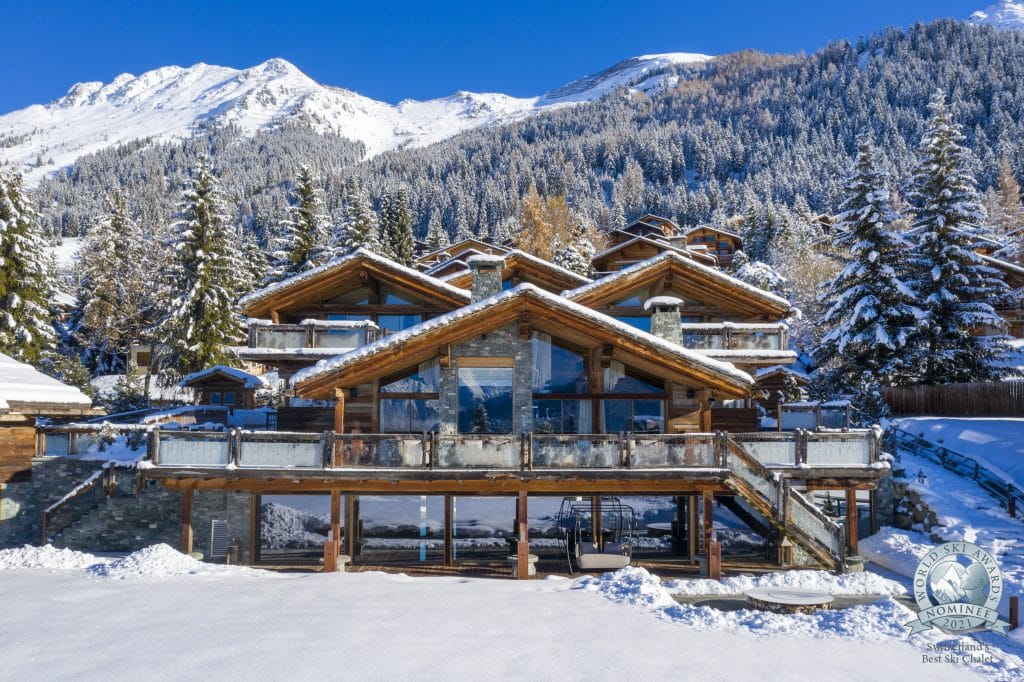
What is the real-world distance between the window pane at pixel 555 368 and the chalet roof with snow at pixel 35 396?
14.5 meters

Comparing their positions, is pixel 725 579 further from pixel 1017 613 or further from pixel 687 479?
pixel 1017 613

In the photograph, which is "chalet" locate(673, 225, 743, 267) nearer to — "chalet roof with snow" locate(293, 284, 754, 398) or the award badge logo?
"chalet roof with snow" locate(293, 284, 754, 398)

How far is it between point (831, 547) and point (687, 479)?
156 inches

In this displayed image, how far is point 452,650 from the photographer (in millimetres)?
11617

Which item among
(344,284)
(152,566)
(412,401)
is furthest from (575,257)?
(152,566)

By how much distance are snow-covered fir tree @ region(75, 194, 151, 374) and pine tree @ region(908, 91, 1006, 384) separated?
166ft

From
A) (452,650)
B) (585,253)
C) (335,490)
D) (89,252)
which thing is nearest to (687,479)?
(452,650)

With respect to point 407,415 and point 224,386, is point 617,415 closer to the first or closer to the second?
point 407,415

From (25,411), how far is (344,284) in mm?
10706

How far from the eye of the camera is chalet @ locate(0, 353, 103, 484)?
21078mm

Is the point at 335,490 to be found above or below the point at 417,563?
above

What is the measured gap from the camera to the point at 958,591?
49.7ft

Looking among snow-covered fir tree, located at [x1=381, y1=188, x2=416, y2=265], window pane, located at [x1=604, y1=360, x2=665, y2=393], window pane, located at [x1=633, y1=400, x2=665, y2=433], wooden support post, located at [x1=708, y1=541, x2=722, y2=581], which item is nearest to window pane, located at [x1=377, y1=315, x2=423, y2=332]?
window pane, located at [x1=604, y1=360, x2=665, y2=393]

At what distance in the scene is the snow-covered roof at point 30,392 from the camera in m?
20.7
